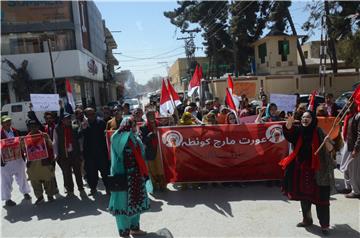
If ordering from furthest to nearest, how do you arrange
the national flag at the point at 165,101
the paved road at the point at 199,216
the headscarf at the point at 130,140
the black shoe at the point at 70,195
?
the national flag at the point at 165,101, the black shoe at the point at 70,195, the paved road at the point at 199,216, the headscarf at the point at 130,140

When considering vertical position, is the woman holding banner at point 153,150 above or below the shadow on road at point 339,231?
above

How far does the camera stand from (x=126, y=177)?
539 centimetres

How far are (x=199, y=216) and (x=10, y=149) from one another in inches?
156

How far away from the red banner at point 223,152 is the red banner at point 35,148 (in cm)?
224

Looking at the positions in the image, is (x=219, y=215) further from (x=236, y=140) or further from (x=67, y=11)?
(x=67, y=11)

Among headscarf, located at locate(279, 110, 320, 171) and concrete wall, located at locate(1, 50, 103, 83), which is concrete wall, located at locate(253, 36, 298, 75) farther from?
headscarf, located at locate(279, 110, 320, 171)

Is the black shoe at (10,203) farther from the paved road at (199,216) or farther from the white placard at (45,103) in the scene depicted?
the white placard at (45,103)

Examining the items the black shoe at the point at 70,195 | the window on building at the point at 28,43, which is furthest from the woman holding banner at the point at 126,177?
the window on building at the point at 28,43

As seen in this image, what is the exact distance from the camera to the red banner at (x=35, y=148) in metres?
7.69

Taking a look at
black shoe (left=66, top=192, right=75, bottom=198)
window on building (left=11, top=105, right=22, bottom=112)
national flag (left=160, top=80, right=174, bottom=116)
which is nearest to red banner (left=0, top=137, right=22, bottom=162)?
black shoe (left=66, top=192, right=75, bottom=198)

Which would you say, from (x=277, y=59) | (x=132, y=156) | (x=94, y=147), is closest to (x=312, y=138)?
(x=132, y=156)

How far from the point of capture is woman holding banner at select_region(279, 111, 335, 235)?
5.25m

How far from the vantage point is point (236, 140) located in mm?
7785

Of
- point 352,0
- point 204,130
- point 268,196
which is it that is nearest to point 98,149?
point 204,130
